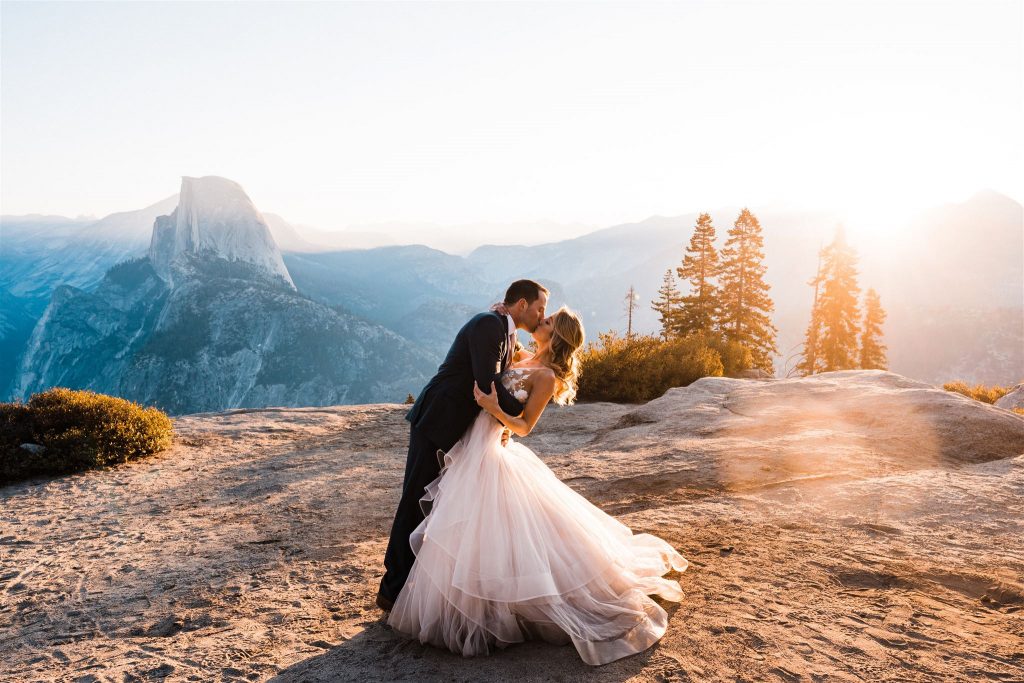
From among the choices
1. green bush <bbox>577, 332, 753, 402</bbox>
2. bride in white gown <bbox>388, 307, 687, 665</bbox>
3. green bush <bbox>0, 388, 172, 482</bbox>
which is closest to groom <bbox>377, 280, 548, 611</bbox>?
bride in white gown <bbox>388, 307, 687, 665</bbox>

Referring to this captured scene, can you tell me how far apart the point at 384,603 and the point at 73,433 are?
7.49m

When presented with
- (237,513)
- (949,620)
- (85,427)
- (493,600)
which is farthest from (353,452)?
(949,620)

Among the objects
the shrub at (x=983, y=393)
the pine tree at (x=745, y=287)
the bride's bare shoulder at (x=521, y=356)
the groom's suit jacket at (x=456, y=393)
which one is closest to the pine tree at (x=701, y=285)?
the pine tree at (x=745, y=287)

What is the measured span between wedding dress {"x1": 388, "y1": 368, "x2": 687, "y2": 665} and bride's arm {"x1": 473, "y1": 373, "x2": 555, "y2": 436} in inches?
4.0

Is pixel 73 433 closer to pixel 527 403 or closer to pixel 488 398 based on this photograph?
pixel 488 398

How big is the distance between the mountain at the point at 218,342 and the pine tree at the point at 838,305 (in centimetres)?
10188

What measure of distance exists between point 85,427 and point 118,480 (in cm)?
147

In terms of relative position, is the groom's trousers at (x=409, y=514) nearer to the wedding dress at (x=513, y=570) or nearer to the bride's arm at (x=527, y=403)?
the wedding dress at (x=513, y=570)

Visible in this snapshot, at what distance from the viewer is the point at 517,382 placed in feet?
13.8

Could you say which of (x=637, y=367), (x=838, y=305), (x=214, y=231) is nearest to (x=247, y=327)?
(x=214, y=231)

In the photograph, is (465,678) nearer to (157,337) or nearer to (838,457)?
(838,457)

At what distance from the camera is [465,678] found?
140 inches

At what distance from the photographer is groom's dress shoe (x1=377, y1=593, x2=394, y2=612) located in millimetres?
4496

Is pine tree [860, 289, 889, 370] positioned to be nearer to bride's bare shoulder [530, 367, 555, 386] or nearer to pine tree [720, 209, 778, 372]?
pine tree [720, 209, 778, 372]
